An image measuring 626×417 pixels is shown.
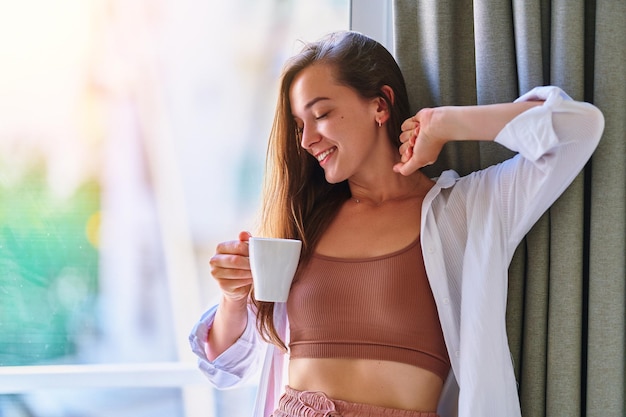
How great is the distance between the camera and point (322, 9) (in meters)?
1.78

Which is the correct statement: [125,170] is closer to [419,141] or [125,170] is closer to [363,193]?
[363,193]

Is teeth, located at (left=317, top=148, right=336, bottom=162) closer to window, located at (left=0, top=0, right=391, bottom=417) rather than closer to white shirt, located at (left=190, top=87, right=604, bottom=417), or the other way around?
white shirt, located at (left=190, top=87, right=604, bottom=417)

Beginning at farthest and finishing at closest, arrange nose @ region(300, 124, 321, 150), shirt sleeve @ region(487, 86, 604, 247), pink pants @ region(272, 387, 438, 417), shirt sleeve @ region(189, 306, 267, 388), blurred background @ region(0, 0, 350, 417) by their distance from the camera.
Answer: blurred background @ region(0, 0, 350, 417), shirt sleeve @ region(189, 306, 267, 388), nose @ region(300, 124, 321, 150), pink pants @ region(272, 387, 438, 417), shirt sleeve @ region(487, 86, 604, 247)

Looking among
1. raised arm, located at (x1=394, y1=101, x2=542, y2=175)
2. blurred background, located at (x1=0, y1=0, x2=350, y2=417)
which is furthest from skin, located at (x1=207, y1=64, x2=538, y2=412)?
blurred background, located at (x1=0, y1=0, x2=350, y2=417)

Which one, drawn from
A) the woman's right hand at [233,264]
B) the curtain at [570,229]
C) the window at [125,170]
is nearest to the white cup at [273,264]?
the woman's right hand at [233,264]

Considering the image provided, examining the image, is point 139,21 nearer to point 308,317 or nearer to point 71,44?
point 71,44

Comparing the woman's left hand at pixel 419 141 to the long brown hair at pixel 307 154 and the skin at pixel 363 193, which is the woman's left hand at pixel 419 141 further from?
the long brown hair at pixel 307 154

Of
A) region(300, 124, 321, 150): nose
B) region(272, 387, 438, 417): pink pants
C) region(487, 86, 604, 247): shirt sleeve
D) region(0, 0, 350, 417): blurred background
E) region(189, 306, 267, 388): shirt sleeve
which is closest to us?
region(487, 86, 604, 247): shirt sleeve

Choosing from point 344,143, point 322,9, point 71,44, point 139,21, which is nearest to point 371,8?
point 322,9

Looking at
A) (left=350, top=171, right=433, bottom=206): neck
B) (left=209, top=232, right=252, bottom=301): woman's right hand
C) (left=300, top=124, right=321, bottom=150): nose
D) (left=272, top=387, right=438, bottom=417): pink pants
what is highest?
(left=300, top=124, right=321, bottom=150): nose

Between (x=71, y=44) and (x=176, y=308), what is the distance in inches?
26.9

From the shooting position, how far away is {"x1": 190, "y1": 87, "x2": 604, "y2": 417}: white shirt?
3.96ft

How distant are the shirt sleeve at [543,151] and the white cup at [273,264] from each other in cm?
39

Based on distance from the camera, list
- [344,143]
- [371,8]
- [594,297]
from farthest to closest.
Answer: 1. [371,8]
2. [344,143]
3. [594,297]
